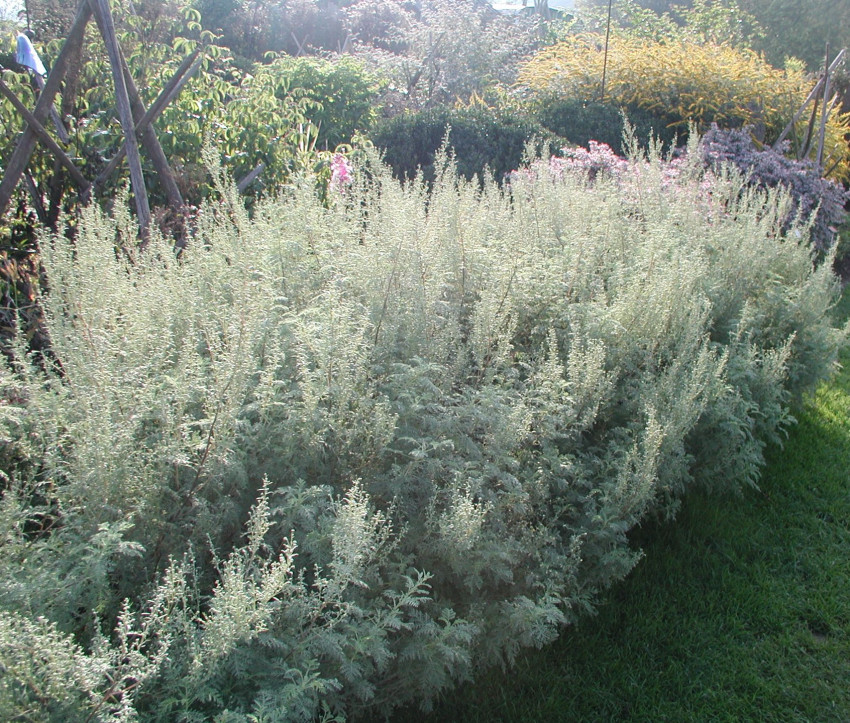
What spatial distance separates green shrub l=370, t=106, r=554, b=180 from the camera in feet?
28.8

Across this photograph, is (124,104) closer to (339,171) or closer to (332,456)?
(339,171)

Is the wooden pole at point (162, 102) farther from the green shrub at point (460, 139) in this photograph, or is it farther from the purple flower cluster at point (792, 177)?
the purple flower cluster at point (792, 177)

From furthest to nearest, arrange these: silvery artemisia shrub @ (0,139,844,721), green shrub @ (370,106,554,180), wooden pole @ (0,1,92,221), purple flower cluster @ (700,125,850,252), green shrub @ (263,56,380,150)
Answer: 1. green shrub @ (263,56,380,150)
2. green shrub @ (370,106,554,180)
3. purple flower cluster @ (700,125,850,252)
4. wooden pole @ (0,1,92,221)
5. silvery artemisia shrub @ (0,139,844,721)

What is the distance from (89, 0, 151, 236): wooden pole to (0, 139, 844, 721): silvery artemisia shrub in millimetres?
849

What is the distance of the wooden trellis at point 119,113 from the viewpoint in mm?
3939

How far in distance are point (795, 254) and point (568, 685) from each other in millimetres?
3734

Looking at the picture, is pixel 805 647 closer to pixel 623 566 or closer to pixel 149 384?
pixel 623 566

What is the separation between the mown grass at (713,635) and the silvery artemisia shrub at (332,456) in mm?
229

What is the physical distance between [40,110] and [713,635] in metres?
4.56

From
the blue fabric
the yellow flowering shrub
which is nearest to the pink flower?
the blue fabric

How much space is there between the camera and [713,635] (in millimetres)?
2953

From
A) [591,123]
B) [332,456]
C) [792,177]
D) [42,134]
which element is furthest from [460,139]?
[332,456]

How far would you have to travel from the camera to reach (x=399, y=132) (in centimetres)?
914

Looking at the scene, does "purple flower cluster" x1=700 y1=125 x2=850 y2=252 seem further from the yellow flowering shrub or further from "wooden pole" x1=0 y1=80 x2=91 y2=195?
"wooden pole" x1=0 y1=80 x2=91 y2=195
